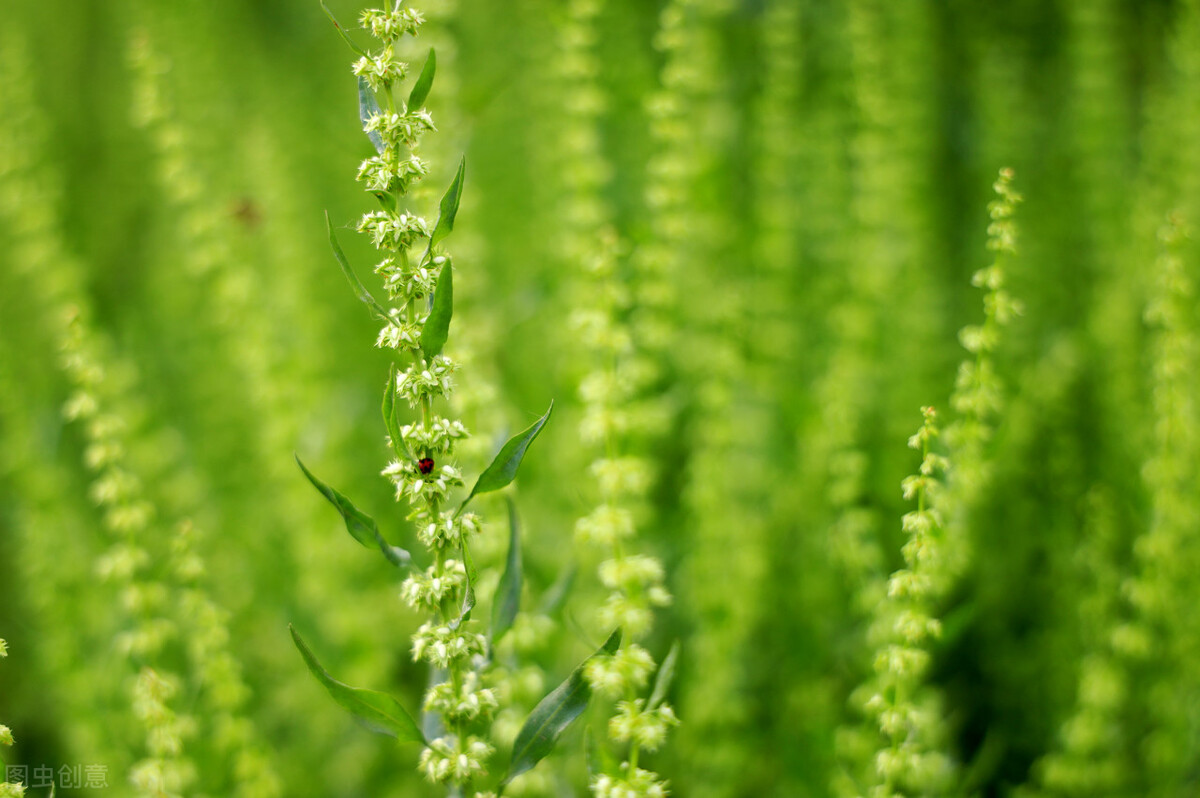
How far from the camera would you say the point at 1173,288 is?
7.77 feet

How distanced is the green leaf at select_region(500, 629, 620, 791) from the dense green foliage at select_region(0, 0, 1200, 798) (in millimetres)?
14

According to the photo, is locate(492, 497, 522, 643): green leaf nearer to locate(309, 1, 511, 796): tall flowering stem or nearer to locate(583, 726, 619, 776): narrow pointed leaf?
locate(309, 1, 511, 796): tall flowering stem

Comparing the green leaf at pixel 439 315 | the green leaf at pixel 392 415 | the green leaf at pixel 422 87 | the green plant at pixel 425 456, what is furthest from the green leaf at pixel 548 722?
the green leaf at pixel 422 87

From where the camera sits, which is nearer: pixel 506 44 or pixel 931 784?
pixel 931 784

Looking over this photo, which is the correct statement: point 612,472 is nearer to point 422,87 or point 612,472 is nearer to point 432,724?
point 432,724

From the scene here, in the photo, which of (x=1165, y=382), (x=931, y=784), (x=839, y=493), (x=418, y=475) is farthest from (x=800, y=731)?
(x=418, y=475)

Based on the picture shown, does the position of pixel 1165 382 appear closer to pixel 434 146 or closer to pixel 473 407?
pixel 473 407

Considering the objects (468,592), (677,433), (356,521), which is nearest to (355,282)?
(356,521)

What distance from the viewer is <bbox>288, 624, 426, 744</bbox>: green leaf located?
62.5 inches

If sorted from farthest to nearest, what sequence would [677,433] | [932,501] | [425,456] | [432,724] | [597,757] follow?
[677,433]
[932,501]
[432,724]
[597,757]
[425,456]

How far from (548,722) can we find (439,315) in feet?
2.59

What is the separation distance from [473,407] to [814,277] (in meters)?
2.74

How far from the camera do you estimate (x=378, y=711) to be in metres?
1.63

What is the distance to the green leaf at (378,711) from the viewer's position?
1587mm
